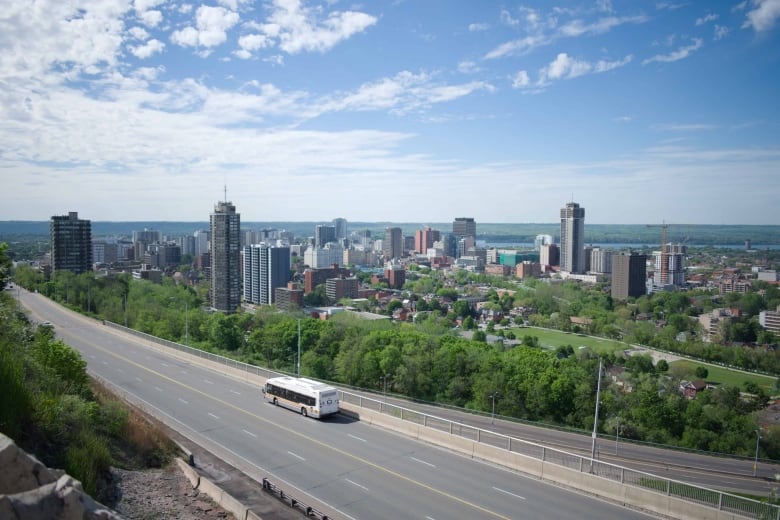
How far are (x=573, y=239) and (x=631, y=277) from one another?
241ft

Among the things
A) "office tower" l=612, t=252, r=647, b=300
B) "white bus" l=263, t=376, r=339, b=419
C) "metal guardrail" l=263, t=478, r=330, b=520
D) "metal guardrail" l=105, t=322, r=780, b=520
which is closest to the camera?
"metal guardrail" l=105, t=322, r=780, b=520

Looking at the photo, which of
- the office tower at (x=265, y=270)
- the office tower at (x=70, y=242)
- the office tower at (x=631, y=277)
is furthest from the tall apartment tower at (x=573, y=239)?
the office tower at (x=70, y=242)

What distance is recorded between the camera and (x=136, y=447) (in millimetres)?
15945

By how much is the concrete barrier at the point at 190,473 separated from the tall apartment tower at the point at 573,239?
178205 mm

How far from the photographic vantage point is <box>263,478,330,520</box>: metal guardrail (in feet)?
42.9

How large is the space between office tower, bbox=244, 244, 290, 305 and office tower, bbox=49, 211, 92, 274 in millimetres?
40880

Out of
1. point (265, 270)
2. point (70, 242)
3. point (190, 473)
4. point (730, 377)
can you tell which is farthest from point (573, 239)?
point (190, 473)

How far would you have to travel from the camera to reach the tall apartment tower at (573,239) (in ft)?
602

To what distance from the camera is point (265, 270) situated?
129625 mm

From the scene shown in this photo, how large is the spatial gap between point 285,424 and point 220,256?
7226 cm

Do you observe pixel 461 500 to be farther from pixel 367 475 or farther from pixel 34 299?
pixel 34 299

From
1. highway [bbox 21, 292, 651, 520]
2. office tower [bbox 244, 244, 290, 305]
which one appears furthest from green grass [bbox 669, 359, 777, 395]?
office tower [bbox 244, 244, 290, 305]

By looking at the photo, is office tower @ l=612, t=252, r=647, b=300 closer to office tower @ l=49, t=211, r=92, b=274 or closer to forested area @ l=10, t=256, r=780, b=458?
forested area @ l=10, t=256, r=780, b=458

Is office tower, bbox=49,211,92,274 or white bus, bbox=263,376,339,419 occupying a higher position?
office tower, bbox=49,211,92,274
